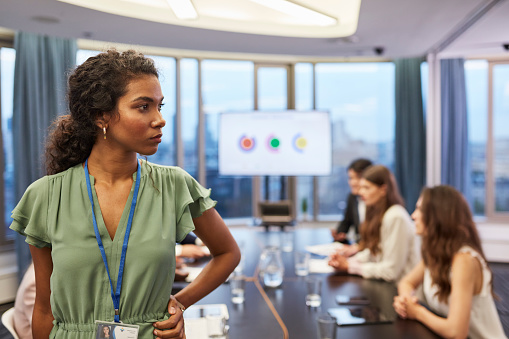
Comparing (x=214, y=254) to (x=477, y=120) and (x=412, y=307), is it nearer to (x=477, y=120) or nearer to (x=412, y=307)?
(x=412, y=307)

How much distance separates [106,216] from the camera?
123 cm

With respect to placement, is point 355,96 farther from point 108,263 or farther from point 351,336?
point 108,263

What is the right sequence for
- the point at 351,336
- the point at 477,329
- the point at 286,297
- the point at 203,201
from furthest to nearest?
the point at 286,297, the point at 477,329, the point at 351,336, the point at 203,201

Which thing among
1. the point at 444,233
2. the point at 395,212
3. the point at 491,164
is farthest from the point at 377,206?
the point at 491,164

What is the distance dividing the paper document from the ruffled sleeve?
2.12 m

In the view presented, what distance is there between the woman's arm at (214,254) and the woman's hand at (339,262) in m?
1.48

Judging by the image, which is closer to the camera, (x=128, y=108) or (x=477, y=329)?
(x=128, y=108)

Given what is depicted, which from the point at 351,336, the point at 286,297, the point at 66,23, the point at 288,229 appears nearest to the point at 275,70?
the point at 288,229

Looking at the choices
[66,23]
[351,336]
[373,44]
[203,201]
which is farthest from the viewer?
[373,44]

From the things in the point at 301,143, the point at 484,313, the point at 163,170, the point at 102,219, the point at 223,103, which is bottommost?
the point at 484,313

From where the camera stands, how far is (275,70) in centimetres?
656

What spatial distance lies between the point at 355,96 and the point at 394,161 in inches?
41.3

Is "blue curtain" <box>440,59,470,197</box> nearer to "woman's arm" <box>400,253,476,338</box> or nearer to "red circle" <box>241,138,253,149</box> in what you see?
"red circle" <box>241,138,253,149</box>

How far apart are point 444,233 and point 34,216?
1749 mm
